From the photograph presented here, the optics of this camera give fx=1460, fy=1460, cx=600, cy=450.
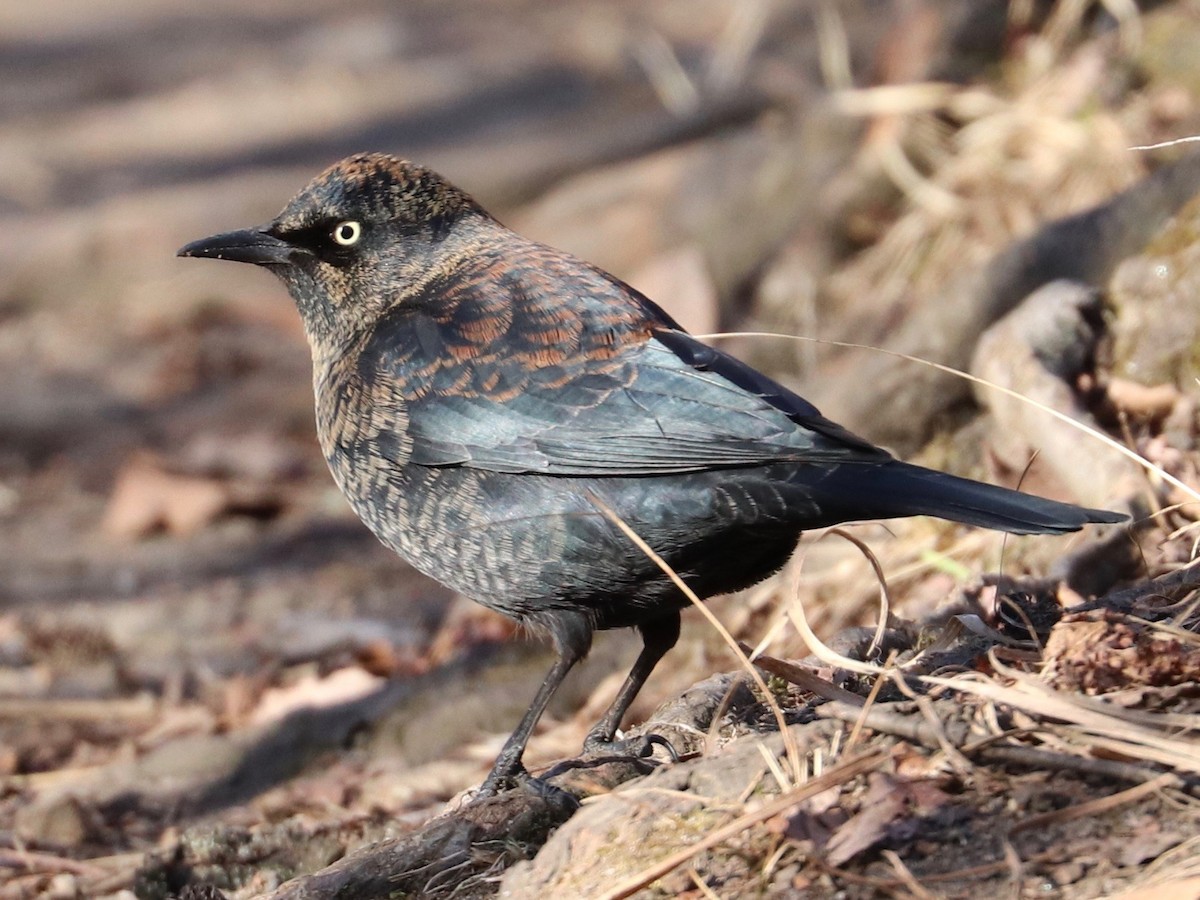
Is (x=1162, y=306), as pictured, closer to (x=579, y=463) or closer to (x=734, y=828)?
(x=579, y=463)

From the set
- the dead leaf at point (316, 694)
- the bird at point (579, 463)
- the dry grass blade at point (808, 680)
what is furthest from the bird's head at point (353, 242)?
the dry grass blade at point (808, 680)

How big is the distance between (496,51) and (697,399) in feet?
39.7

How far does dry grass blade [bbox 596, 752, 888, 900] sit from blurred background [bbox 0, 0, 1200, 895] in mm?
1765

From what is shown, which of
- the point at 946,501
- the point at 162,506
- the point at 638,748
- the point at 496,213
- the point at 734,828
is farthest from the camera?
the point at 496,213

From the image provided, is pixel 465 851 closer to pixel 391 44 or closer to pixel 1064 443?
pixel 1064 443

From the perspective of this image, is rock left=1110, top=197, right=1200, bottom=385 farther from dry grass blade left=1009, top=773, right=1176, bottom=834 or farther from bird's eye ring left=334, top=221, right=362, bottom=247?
bird's eye ring left=334, top=221, right=362, bottom=247

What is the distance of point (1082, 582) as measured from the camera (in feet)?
13.7

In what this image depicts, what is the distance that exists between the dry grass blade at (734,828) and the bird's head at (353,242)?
7.41 feet

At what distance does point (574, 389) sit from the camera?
3.77 m

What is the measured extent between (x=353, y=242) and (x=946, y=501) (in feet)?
7.12

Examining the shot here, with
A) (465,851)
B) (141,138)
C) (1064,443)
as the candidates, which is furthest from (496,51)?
(465,851)

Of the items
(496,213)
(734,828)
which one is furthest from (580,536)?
(496,213)

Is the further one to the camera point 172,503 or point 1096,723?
point 172,503

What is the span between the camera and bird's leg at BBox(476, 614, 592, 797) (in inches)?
148
